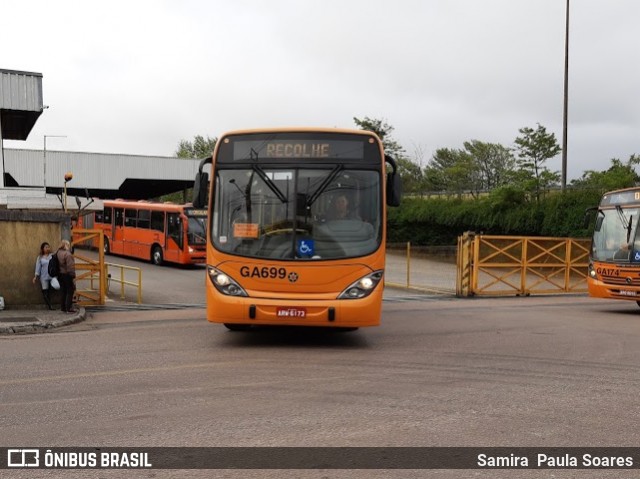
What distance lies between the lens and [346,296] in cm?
987

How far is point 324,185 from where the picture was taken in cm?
1023

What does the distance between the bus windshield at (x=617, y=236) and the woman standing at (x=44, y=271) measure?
12721 mm

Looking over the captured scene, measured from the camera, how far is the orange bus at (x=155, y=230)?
3006cm

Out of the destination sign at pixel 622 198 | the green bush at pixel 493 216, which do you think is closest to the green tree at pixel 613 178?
the green bush at pixel 493 216

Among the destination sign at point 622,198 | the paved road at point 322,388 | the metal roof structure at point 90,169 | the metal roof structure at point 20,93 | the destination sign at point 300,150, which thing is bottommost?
the paved road at point 322,388

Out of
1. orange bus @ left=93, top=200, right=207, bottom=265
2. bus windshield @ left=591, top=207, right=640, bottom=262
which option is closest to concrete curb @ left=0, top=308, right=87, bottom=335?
bus windshield @ left=591, top=207, right=640, bottom=262

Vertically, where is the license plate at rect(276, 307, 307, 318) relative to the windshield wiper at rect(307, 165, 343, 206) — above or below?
below

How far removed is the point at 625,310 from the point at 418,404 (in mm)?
12836

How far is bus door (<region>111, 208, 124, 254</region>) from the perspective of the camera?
113ft

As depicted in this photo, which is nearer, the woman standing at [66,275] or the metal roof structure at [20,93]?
the woman standing at [66,275]

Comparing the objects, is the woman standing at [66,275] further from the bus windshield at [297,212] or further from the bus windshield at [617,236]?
the bus windshield at [617,236]

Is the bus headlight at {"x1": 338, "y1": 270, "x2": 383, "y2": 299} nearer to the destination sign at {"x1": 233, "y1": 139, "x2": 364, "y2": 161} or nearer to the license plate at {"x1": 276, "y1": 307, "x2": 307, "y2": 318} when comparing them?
the license plate at {"x1": 276, "y1": 307, "x2": 307, "y2": 318}

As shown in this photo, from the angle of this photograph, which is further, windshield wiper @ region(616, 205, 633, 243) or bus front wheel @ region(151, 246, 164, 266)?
bus front wheel @ region(151, 246, 164, 266)

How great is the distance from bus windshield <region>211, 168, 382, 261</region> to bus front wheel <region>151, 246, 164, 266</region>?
22.0 m
